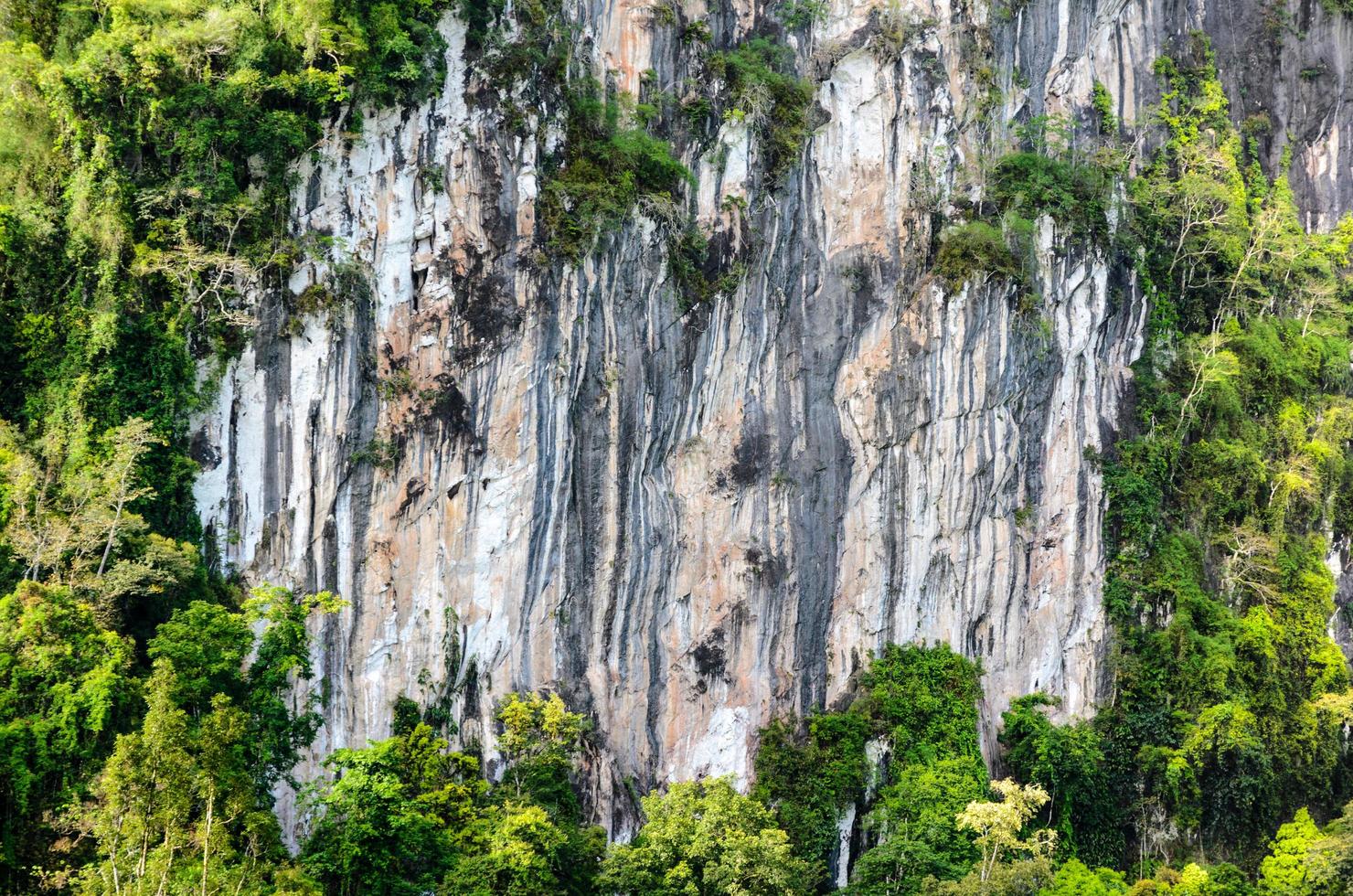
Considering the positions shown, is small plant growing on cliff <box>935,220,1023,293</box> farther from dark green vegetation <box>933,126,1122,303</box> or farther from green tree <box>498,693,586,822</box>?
green tree <box>498,693,586,822</box>

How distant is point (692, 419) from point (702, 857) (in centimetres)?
727

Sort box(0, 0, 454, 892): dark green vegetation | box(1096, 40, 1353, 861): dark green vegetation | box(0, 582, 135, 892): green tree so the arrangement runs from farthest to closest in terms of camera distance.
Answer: box(1096, 40, 1353, 861): dark green vegetation, box(0, 0, 454, 892): dark green vegetation, box(0, 582, 135, 892): green tree

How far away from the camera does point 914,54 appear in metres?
26.1

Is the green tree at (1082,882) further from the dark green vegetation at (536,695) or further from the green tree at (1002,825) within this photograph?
the green tree at (1002,825)

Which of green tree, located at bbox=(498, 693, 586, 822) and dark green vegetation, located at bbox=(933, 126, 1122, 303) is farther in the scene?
dark green vegetation, located at bbox=(933, 126, 1122, 303)

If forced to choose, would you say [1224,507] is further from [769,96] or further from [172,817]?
[172,817]

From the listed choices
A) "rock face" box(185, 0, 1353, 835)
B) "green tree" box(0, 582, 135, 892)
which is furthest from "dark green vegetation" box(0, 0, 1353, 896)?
"rock face" box(185, 0, 1353, 835)

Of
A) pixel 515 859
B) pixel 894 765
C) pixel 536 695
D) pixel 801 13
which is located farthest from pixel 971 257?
pixel 515 859

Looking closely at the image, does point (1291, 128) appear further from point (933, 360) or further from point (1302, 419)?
point (933, 360)

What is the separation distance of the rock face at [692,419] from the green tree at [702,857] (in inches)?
78.6

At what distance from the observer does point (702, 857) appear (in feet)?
64.4

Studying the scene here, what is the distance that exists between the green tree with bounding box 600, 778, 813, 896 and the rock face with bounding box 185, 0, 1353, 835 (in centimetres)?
200

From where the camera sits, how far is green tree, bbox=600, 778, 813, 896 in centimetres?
1939

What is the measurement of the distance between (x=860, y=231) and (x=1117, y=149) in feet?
21.7
